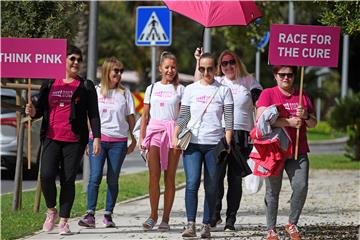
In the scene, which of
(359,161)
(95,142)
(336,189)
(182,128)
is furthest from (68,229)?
Answer: (359,161)

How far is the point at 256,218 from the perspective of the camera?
11.4 meters

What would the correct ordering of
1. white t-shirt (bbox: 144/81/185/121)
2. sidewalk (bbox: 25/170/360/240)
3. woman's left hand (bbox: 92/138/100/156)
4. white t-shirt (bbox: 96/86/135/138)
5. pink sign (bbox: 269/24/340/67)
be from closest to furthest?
pink sign (bbox: 269/24/340/67), sidewalk (bbox: 25/170/360/240), woman's left hand (bbox: 92/138/100/156), white t-shirt (bbox: 144/81/185/121), white t-shirt (bbox: 96/86/135/138)

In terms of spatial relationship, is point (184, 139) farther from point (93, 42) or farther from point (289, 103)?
point (93, 42)

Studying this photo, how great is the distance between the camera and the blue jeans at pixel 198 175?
31.3ft

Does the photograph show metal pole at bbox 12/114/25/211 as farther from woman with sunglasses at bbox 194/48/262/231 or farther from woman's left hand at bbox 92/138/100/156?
woman with sunglasses at bbox 194/48/262/231

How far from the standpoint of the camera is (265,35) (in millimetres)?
20312

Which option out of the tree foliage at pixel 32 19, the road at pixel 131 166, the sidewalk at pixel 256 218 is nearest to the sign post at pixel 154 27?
the sidewalk at pixel 256 218

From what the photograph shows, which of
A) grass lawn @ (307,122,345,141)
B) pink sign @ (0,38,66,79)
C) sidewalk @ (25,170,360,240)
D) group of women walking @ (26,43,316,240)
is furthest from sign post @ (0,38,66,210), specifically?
grass lawn @ (307,122,345,141)

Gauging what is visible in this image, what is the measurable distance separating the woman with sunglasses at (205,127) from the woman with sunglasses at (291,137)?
0.71 m

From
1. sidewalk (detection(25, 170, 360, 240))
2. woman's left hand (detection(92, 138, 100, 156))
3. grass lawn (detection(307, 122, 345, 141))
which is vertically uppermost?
woman's left hand (detection(92, 138, 100, 156))

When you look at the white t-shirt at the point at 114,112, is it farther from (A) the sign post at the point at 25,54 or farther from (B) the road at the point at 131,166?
(B) the road at the point at 131,166

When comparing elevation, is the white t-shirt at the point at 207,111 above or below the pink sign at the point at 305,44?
below

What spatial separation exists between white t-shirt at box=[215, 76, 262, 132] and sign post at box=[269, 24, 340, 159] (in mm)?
1151

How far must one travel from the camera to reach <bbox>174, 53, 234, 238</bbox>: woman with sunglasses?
31.1 feet
